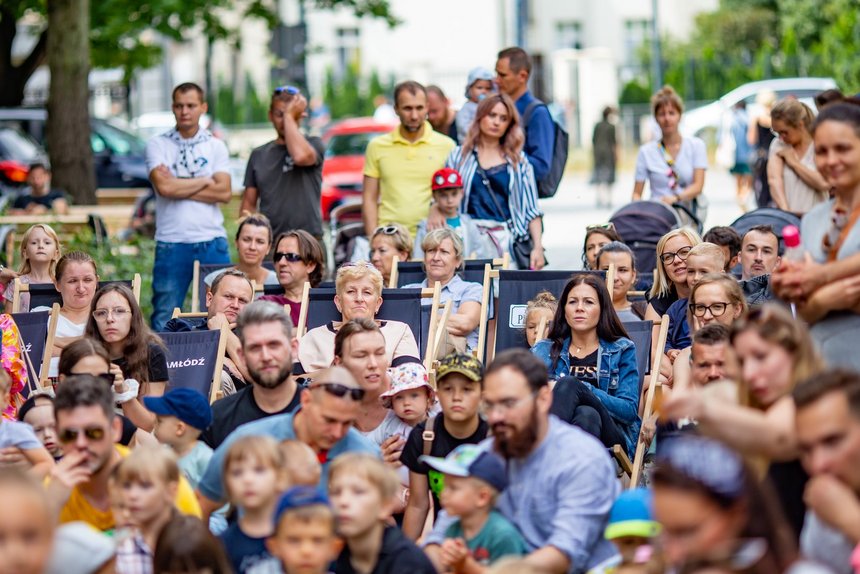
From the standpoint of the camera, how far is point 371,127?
26.1 m

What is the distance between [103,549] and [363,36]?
4553cm

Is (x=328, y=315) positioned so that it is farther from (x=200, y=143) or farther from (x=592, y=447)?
(x=592, y=447)

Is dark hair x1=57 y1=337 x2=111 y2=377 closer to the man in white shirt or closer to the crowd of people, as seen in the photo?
the crowd of people

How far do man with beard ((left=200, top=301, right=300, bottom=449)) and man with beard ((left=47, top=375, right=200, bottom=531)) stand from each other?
0.83 metres

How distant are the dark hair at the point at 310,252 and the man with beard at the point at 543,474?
403 cm

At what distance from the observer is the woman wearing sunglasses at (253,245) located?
10.3 m

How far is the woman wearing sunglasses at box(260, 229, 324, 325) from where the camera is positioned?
9922 millimetres

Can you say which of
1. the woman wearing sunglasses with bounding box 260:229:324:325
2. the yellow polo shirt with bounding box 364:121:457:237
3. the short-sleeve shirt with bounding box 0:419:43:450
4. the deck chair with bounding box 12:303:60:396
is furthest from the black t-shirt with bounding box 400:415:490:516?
the yellow polo shirt with bounding box 364:121:457:237

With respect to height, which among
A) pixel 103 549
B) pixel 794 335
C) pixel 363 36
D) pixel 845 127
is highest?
pixel 363 36

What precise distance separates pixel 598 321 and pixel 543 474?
8.27 ft

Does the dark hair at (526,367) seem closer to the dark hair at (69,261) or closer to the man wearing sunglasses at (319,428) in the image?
the man wearing sunglasses at (319,428)

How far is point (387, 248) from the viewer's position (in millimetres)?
10750

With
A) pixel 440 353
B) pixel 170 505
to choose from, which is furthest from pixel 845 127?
pixel 440 353

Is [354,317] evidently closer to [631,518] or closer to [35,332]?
[35,332]
